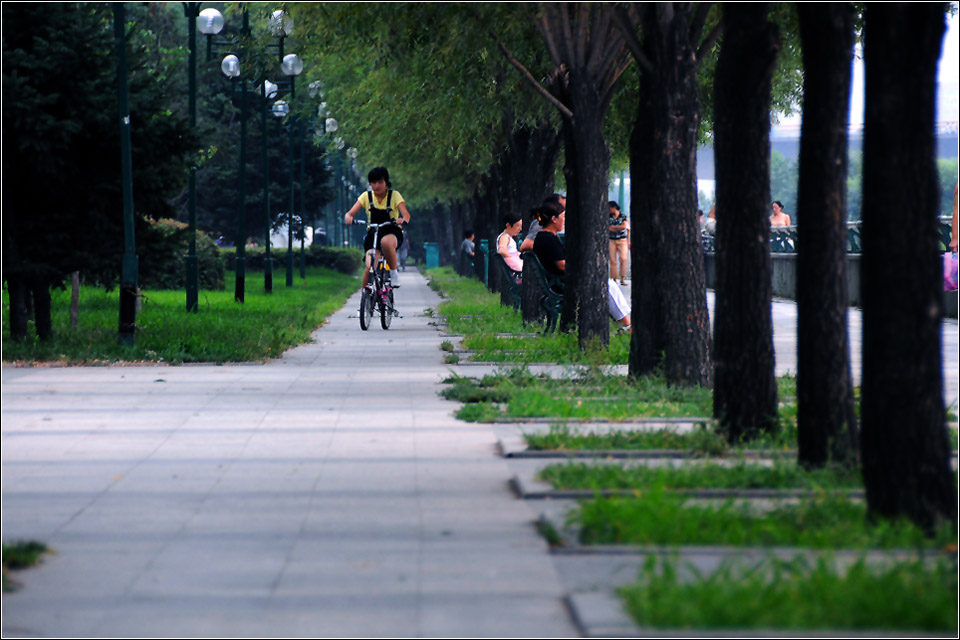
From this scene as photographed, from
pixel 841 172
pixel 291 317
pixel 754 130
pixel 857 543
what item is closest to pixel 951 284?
pixel 291 317

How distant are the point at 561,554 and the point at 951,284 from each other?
51.5ft

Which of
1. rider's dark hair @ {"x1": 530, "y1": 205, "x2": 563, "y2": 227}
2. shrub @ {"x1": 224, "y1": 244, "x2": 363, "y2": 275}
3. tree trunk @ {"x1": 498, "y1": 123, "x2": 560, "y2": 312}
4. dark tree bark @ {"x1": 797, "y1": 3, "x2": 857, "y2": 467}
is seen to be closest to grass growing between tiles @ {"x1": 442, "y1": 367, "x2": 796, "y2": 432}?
dark tree bark @ {"x1": 797, "y1": 3, "x2": 857, "y2": 467}

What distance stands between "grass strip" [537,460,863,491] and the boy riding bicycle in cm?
1264

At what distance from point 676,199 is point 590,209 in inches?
173

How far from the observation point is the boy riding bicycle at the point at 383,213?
67.0 ft

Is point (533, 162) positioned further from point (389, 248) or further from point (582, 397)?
point (582, 397)

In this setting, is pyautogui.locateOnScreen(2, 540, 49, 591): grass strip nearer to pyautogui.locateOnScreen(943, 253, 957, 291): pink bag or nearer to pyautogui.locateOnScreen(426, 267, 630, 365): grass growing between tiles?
pyautogui.locateOnScreen(426, 267, 630, 365): grass growing between tiles

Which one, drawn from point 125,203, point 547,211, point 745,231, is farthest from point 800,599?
point 547,211

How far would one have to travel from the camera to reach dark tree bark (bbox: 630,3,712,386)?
12422 mm

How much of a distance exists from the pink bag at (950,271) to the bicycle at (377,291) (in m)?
7.17

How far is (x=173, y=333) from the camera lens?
18.5 meters

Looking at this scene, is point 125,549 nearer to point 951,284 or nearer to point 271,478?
point 271,478

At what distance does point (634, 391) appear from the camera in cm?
1191

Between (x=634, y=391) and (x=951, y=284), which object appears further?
(x=951, y=284)
